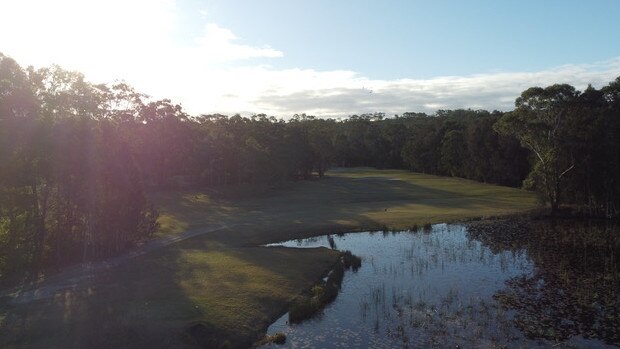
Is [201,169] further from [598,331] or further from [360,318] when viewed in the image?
[598,331]

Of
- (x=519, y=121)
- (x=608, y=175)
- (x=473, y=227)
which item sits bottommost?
(x=473, y=227)

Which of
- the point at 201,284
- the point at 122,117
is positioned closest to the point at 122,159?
the point at 201,284

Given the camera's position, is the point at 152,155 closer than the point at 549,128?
No

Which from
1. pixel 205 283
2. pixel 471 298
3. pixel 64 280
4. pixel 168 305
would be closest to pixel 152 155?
pixel 64 280

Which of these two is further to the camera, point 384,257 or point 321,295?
point 384,257

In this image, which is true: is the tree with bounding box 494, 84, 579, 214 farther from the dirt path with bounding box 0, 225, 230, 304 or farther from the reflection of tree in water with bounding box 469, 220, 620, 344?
the dirt path with bounding box 0, 225, 230, 304

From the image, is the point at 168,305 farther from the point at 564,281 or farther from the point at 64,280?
the point at 564,281
